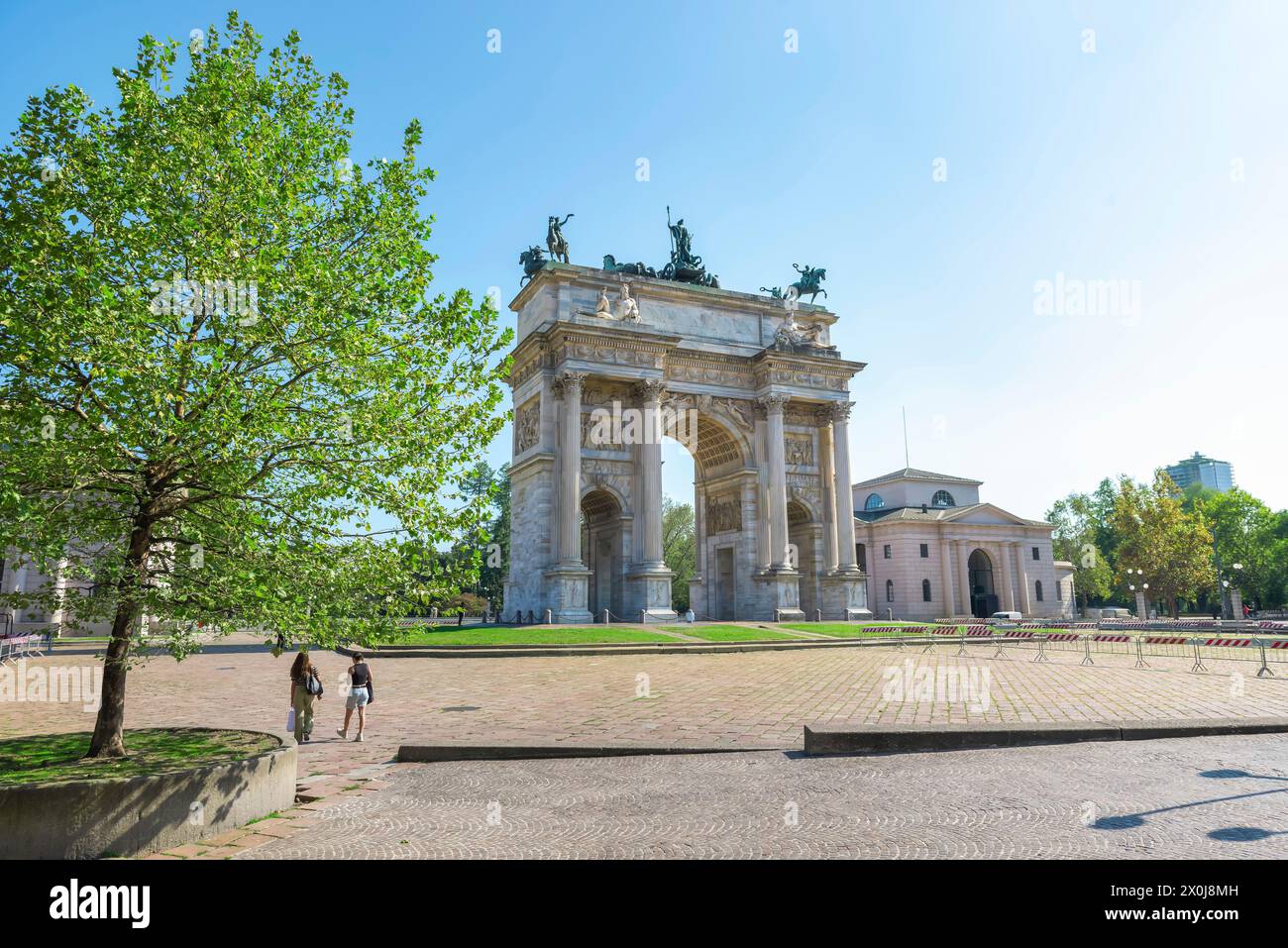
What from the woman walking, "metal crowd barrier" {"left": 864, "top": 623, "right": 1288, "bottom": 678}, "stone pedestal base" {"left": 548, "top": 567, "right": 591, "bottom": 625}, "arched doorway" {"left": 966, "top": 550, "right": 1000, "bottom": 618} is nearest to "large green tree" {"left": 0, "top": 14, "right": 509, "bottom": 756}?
the woman walking

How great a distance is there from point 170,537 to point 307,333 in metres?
2.32

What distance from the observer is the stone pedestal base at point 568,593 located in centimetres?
3716

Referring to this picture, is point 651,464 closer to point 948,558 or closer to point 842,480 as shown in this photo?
point 842,480

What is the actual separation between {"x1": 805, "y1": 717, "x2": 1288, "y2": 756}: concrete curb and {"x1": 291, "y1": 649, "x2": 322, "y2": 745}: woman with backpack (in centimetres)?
679

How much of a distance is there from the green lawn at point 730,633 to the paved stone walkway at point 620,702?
7017mm

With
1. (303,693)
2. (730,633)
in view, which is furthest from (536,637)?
(303,693)

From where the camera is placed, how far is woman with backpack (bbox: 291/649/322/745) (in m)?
10.6

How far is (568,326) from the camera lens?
130ft

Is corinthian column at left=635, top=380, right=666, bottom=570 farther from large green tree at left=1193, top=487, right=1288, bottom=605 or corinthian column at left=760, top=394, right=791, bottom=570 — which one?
large green tree at left=1193, top=487, right=1288, bottom=605

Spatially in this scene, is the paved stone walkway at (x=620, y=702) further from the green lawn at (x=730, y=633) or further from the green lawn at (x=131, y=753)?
the green lawn at (x=730, y=633)

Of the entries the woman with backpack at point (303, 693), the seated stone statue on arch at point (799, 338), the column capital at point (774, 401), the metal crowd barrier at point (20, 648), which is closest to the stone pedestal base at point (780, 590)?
the column capital at point (774, 401)
